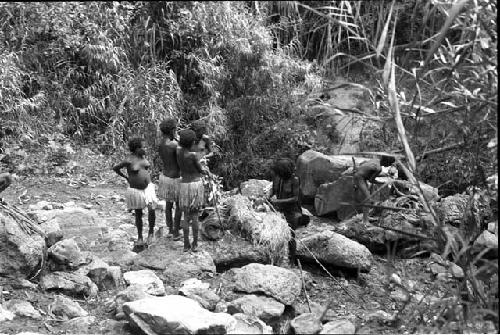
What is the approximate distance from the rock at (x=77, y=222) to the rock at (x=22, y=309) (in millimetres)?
1503

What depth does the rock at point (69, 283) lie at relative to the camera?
17.7ft

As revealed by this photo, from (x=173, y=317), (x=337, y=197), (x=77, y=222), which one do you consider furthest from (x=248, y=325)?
(x=337, y=197)

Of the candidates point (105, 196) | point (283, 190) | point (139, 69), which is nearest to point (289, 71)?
point (139, 69)

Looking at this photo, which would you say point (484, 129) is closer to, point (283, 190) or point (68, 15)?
point (283, 190)

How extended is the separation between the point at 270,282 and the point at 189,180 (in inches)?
49.0

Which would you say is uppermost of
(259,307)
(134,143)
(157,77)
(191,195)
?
(134,143)

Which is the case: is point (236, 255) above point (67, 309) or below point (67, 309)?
below

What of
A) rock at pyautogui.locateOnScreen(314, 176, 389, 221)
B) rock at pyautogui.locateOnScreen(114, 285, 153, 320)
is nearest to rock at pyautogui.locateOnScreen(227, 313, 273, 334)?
rock at pyautogui.locateOnScreen(114, 285, 153, 320)

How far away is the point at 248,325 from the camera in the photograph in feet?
14.6

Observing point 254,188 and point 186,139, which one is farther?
point 254,188

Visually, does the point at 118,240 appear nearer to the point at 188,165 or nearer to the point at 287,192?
the point at 188,165

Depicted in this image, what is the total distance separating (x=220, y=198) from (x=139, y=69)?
355cm

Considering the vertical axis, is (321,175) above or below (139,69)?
below

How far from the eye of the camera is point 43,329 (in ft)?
15.7
